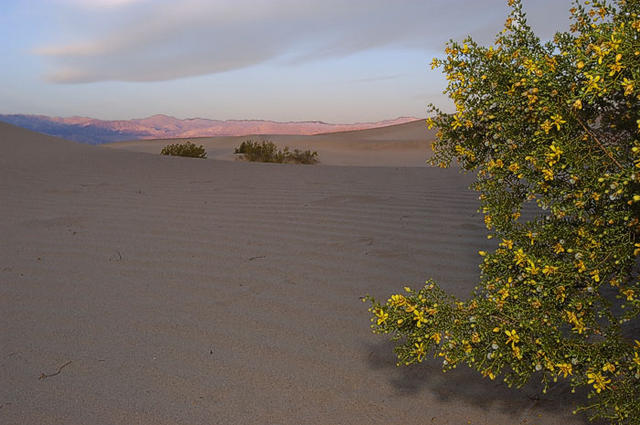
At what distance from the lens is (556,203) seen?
1767 mm

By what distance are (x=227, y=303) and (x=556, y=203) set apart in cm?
240

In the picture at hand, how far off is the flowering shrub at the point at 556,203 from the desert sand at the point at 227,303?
705 millimetres

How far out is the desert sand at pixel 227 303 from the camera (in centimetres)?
242

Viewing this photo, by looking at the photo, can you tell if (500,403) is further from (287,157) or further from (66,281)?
(287,157)

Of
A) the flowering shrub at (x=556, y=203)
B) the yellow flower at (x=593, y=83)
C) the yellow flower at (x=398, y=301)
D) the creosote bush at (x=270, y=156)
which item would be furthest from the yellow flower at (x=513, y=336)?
the creosote bush at (x=270, y=156)

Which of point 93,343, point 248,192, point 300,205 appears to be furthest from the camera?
point 248,192

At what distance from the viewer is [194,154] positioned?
16.6 meters

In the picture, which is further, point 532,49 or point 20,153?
point 20,153

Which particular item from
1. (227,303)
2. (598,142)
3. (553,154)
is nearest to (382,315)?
(553,154)

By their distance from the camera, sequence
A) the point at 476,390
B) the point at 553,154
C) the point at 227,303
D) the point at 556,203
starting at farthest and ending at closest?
the point at 227,303
the point at 476,390
the point at 556,203
the point at 553,154

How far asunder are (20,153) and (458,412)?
1041cm

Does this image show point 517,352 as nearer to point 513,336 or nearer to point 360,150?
point 513,336

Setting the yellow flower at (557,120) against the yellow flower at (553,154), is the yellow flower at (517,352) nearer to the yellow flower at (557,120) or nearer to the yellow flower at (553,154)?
the yellow flower at (553,154)

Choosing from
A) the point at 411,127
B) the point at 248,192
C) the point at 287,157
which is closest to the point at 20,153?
the point at 248,192
